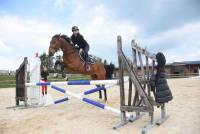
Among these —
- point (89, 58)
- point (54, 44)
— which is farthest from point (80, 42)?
point (54, 44)

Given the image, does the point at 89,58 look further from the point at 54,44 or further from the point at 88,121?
the point at 88,121

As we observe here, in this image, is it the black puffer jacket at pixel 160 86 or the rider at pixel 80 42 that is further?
the rider at pixel 80 42

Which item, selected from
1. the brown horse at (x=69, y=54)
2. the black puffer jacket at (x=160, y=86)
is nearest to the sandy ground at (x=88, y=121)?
the black puffer jacket at (x=160, y=86)

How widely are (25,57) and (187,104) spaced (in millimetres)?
4913

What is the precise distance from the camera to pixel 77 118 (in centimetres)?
614

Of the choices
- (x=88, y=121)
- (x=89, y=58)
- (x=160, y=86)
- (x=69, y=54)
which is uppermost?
(x=69, y=54)

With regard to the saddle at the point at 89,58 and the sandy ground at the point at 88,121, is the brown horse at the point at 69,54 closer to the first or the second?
the saddle at the point at 89,58

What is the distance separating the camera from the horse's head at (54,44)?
8.08 m

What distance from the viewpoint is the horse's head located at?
8084 millimetres

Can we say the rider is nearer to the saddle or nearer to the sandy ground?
the saddle

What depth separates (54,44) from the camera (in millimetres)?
8148

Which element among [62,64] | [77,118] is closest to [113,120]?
[77,118]

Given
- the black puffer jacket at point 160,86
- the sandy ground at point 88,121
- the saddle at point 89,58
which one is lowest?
the sandy ground at point 88,121

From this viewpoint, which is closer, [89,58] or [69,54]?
[69,54]
